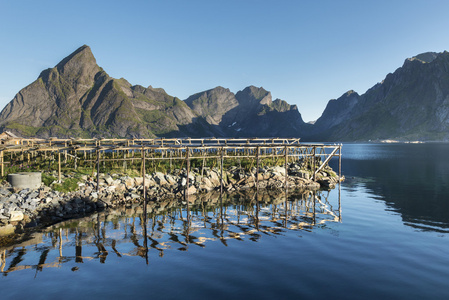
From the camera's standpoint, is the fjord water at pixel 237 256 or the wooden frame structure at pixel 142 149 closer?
the fjord water at pixel 237 256

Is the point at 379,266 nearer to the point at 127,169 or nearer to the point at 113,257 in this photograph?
the point at 113,257

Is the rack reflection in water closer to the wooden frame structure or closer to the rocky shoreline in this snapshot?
the rocky shoreline

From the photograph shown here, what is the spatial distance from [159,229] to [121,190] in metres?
10.5

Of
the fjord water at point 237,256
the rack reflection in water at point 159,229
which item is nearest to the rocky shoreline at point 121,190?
the rack reflection in water at point 159,229

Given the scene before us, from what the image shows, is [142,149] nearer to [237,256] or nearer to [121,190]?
[121,190]

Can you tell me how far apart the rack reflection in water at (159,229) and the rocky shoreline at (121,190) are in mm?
1753

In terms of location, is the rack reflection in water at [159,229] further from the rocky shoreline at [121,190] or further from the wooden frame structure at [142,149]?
the wooden frame structure at [142,149]

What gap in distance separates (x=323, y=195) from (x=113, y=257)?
2480cm

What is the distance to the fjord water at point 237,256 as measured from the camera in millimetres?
12094

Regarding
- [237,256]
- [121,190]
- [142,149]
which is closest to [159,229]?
[237,256]

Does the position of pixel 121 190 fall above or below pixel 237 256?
above

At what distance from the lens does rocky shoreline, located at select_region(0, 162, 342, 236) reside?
20.6 meters

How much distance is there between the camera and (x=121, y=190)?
94.1 feet

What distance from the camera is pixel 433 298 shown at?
11367 millimetres
